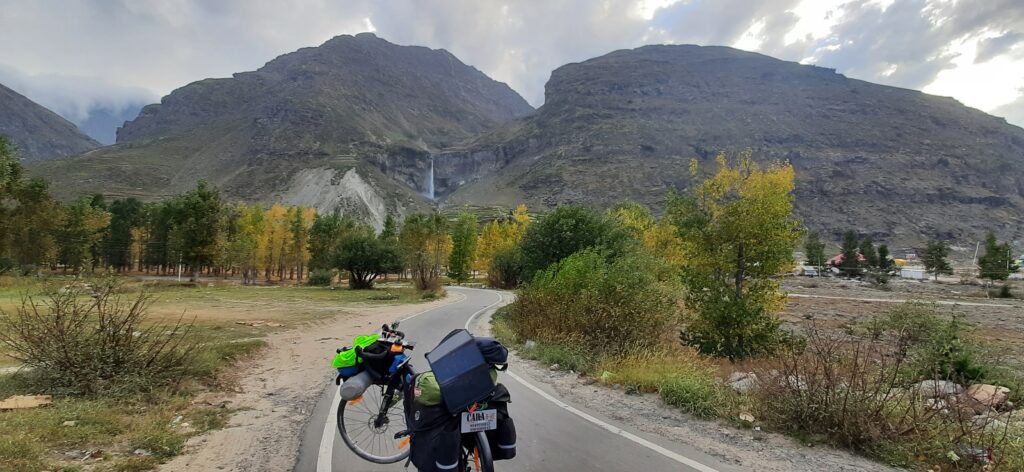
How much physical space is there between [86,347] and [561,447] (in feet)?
24.8

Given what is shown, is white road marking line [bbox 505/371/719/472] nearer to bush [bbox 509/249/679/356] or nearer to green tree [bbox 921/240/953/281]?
bush [bbox 509/249/679/356]

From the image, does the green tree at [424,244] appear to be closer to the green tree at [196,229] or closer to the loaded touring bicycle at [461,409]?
the green tree at [196,229]

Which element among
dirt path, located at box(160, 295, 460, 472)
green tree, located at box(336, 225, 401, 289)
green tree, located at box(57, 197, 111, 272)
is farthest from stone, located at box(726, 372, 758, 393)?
green tree, located at box(57, 197, 111, 272)

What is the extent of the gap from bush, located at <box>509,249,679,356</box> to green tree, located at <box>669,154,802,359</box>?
0.96 meters

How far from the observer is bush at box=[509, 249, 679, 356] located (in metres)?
12.3

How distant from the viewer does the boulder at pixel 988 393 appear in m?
7.84

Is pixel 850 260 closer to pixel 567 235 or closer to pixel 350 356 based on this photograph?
pixel 567 235

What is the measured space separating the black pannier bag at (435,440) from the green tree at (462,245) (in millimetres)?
58454

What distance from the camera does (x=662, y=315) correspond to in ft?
41.8

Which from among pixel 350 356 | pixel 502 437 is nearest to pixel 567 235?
pixel 350 356

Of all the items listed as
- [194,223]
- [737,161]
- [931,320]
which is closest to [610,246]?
[737,161]

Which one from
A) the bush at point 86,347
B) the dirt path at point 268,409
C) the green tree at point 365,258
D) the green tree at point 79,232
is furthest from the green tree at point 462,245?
the bush at point 86,347

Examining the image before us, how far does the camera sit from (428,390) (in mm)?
3506

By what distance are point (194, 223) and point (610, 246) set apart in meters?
38.1
